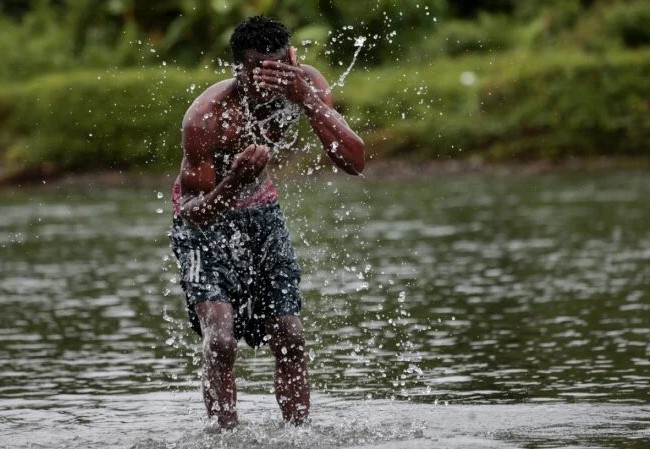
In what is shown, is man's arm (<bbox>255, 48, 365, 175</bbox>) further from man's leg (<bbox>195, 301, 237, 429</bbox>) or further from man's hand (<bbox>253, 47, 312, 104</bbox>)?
man's leg (<bbox>195, 301, 237, 429</bbox>)

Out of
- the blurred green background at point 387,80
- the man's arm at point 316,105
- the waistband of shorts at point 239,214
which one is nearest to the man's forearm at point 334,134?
the man's arm at point 316,105

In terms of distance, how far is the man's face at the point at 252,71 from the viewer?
7551 mm

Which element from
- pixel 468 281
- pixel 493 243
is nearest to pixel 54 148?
pixel 493 243

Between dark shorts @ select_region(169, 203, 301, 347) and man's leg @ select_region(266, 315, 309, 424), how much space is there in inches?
2.5

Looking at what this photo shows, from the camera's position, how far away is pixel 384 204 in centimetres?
2261

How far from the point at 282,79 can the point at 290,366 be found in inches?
58.6

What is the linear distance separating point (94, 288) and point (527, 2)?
21.8 metres

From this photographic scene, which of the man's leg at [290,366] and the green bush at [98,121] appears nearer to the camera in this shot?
the man's leg at [290,366]

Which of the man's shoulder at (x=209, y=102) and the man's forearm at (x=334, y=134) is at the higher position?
the man's shoulder at (x=209, y=102)

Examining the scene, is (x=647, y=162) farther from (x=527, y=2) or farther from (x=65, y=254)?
(x=65, y=254)

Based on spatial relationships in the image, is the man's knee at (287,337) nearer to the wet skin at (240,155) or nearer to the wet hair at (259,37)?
the wet skin at (240,155)

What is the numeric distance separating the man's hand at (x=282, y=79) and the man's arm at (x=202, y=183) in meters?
0.36

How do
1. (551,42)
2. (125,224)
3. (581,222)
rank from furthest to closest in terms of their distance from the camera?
(551,42) → (125,224) → (581,222)

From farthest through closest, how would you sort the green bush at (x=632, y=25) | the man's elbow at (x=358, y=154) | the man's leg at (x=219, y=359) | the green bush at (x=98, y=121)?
the green bush at (x=632, y=25)
the green bush at (x=98, y=121)
the man's leg at (x=219, y=359)
the man's elbow at (x=358, y=154)
